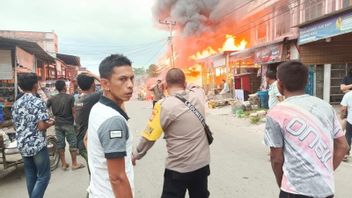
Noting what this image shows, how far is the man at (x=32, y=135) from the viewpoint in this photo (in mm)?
3818

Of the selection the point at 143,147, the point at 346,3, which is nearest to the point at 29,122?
the point at 143,147

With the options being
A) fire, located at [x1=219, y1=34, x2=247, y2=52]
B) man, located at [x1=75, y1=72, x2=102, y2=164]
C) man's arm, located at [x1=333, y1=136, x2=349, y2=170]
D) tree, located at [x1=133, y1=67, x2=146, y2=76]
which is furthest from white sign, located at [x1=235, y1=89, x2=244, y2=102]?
tree, located at [x1=133, y1=67, x2=146, y2=76]

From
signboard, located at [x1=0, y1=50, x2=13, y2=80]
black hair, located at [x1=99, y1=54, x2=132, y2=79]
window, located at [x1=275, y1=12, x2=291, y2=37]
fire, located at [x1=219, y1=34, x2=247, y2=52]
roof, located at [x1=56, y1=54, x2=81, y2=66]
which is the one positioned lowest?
black hair, located at [x1=99, y1=54, x2=132, y2=79]

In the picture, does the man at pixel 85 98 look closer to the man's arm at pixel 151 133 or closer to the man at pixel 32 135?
the man at pixel 32 135

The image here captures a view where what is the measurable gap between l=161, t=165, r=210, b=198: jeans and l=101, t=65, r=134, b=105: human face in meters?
1.26

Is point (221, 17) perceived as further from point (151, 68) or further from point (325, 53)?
point (151, 68)

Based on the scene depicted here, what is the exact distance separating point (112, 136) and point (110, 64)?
1.56 ft

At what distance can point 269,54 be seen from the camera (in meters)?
16.1

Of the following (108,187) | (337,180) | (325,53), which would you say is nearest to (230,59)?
(325,53)

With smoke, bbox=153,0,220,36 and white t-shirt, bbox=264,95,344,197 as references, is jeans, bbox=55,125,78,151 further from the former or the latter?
smoke, bbox=153,0,220,36

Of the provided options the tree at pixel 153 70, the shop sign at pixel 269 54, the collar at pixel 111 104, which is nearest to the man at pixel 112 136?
the collar at pixel 111 104

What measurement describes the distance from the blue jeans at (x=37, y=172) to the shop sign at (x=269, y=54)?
1311cm

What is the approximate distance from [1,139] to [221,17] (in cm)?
2351

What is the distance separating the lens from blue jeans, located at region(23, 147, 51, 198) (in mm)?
3828
